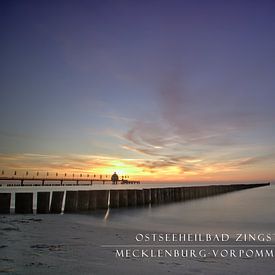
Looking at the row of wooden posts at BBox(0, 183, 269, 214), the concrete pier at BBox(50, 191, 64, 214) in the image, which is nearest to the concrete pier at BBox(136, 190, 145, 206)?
the row of wooden posts at BBox(0, 183, 269, 214)

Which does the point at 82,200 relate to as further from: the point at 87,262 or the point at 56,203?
the point at 87,262

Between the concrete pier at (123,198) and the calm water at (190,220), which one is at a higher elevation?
the concrete pier at (123,198)

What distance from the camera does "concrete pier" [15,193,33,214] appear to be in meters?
13.0

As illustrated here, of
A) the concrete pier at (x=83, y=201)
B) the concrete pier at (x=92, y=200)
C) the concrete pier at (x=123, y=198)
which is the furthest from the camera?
the concrete pier at (x=123, y=198)

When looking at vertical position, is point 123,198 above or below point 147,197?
below

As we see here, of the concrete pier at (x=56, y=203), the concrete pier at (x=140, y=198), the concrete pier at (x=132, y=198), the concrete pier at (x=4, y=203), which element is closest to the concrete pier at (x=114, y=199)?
the concrete pier at (x=132, y=198)

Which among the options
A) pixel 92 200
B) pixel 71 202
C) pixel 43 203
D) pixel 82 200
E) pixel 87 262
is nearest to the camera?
pixel 87 262

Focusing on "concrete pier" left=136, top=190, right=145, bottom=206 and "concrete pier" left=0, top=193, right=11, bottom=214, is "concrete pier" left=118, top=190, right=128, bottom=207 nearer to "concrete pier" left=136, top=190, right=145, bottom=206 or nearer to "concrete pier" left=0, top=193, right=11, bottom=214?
"concrete pier" left=136, top=190, right=145, bottom=206

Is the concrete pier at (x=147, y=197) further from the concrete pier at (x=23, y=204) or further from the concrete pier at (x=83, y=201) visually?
the concrete pier at (x=23, y=204)

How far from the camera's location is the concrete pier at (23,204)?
13.0 meters

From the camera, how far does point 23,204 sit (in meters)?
13.1

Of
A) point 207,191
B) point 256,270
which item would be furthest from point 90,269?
point 207,191

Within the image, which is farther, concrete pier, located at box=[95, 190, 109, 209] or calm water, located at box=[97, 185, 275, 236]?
concrete pier, located at box=[95, 190, 109, 209]

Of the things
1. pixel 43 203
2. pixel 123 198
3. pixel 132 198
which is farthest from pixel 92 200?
pixel 132 198
